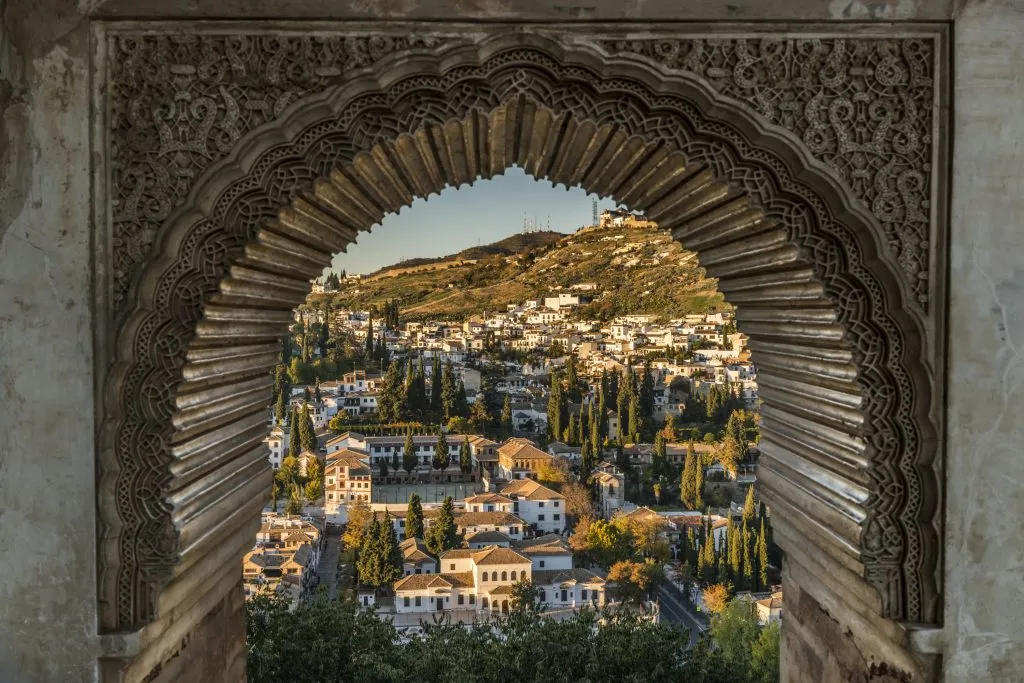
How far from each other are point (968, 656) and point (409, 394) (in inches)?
1004

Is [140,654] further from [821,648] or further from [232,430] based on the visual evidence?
[821,648]

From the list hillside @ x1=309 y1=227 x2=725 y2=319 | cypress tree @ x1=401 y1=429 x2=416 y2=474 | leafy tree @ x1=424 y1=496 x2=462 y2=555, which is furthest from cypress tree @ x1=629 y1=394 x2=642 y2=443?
cypress tree @ x1=401 y1=429 x2=416 y2=474

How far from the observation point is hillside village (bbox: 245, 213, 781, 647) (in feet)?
71.2

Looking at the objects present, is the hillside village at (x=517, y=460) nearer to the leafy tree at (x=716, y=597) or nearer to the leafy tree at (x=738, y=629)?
the leafy tree at (x=716, y=597)

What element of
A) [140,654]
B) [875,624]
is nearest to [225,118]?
[140,654]

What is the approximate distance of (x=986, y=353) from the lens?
2.45m

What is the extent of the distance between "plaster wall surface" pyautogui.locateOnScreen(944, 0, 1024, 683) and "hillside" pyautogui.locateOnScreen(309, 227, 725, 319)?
22602 millimetres

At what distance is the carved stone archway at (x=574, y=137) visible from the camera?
2.41 m

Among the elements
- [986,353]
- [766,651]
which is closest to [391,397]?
[766,651]

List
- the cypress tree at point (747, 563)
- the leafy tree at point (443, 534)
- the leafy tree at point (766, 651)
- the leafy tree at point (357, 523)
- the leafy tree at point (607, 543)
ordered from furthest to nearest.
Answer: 1. the leafy tree at point (357, 523)
2. the leafy tree at point (607, 543)
3. the leafy tree at point (443, 534)
4. the cypress tree at point (747, 563)
5. the leafy tree at point (766, 651)

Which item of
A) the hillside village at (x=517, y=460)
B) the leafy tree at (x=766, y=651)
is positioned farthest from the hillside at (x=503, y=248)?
the leafy tree at (x=766, y=651)

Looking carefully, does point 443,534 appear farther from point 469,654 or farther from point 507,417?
point 469,654

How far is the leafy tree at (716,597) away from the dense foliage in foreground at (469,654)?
12902mm

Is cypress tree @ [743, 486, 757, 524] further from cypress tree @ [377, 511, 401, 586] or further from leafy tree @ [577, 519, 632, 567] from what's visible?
cypress tree @ [377, 511, 401, 586]
